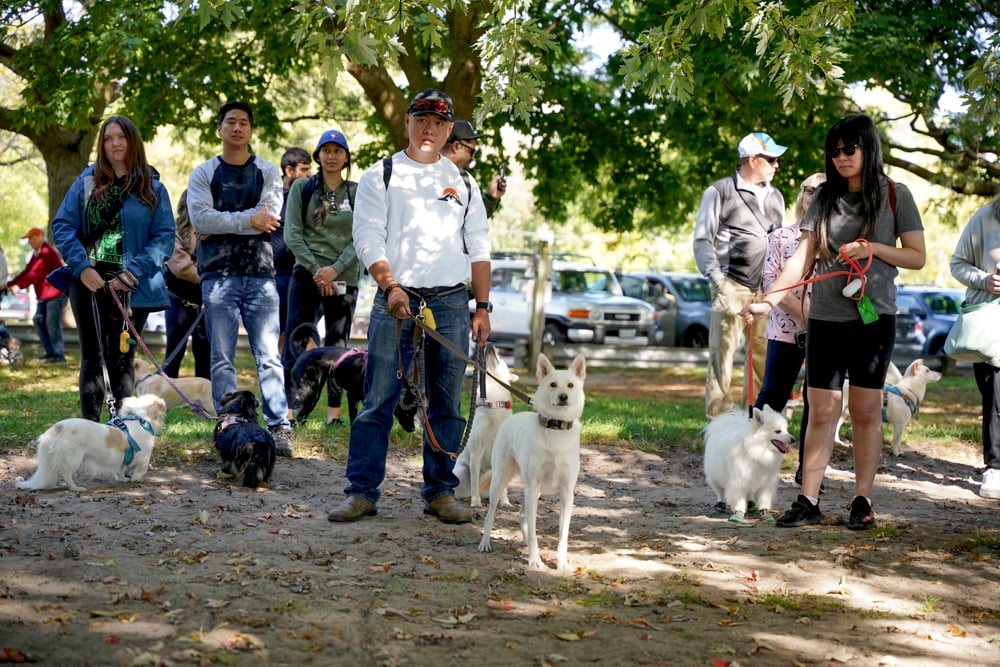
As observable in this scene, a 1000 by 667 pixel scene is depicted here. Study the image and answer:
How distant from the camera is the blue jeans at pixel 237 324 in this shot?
758 cm

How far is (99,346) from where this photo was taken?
7.41m

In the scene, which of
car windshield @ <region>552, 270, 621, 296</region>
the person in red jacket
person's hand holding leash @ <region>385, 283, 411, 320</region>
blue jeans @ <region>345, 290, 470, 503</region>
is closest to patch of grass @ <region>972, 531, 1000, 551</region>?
blue jeans @ <region>345, 290, 470, 503</region>

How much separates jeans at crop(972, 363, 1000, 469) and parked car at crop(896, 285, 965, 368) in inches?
684

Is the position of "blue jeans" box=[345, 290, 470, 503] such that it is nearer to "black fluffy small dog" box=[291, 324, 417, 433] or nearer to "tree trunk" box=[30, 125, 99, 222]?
"black fluffy small dog" box=[291, 324, 417, 433]

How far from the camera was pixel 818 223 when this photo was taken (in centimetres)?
614

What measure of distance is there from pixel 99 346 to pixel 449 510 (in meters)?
2.95

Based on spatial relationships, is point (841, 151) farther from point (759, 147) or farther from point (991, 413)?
point (759, 147)

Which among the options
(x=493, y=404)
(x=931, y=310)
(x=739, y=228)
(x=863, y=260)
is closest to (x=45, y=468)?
(x=493, y=404)

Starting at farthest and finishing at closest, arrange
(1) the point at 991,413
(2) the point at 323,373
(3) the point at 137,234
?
(2) the point at 323,373 → (1) the point at 991,413 → (3) the point at 137,234

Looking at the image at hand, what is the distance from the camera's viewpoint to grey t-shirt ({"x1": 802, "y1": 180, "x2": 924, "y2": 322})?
19.5 feet

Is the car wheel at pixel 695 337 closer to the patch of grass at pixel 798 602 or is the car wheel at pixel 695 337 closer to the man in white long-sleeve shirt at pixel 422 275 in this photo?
the man in white long-sleeve shirt at pixel 422 275

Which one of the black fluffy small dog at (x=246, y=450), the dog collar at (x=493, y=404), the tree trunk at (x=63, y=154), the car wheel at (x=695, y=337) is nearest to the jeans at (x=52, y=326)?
the tree trunk at (x=63, y=154)

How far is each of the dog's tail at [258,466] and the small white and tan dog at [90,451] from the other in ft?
2.31

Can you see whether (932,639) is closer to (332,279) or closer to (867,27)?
(332,279)
